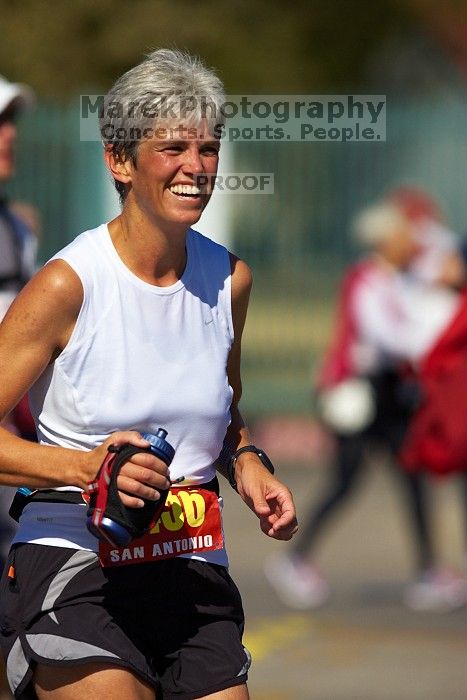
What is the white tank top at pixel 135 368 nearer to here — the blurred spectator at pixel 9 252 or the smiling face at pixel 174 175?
the smiling face at pixel 174 175

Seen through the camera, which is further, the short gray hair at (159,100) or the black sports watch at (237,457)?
the black sports watch at (237,457)

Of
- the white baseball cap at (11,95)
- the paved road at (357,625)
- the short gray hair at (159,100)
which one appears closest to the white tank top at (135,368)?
the short gray hair at (159,100)

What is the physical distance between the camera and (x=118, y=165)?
3.53m

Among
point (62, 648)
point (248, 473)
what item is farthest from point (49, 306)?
point (62, 648)

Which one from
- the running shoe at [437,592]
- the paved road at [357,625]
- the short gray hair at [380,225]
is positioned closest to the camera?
the paved road at [357,625]

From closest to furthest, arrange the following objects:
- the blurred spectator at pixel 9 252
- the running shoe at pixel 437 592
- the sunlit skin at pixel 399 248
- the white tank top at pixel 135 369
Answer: the white tank top at pixel 135 369 < the blurred spectator at pixel 9 252 < the running shoe at pixel 437 592 < the sunlit skin at pixel 399 248

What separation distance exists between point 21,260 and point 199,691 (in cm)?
204

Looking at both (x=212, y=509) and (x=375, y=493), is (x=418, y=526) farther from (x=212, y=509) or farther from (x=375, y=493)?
(x=212, y=509)

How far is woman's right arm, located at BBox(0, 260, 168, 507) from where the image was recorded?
3260mm

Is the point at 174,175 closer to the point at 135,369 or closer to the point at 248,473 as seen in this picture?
the point at 135,369

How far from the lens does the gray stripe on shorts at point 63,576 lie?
3.41 meters

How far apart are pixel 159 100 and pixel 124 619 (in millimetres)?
1145

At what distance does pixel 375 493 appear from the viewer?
37.6 ft

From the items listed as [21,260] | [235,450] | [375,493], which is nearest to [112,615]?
[235,450]
